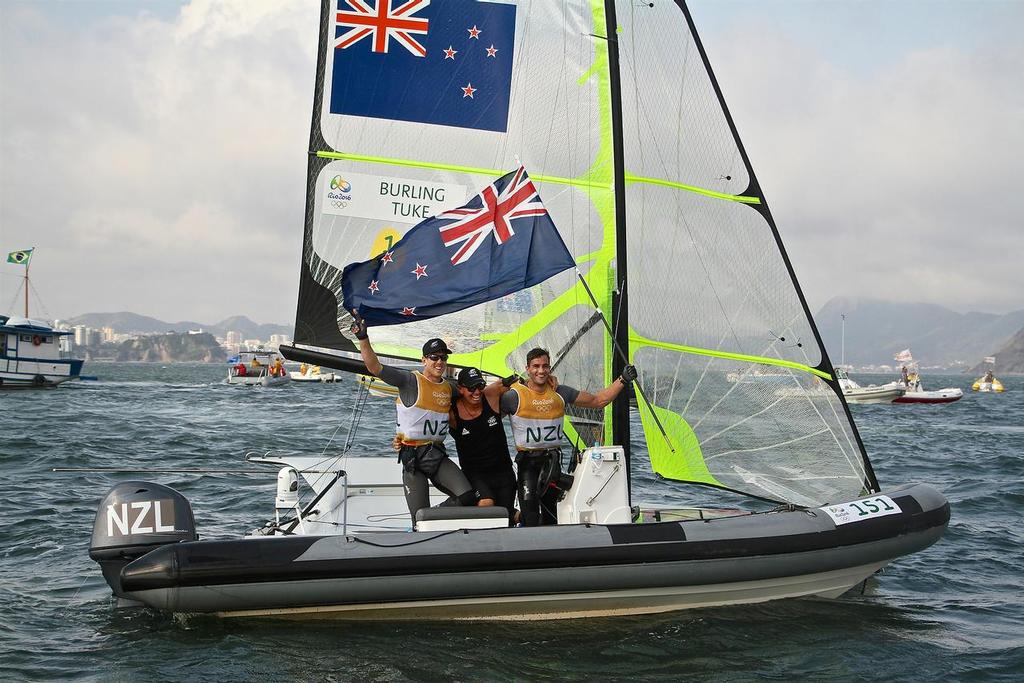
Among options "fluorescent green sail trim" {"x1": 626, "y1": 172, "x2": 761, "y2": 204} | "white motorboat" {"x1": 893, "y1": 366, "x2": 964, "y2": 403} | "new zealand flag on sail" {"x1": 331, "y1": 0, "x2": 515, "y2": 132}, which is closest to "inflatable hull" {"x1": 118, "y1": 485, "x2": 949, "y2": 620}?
"fluorescent green sail trim" {"x1": 626, "y1": 172, "x2": 761, "y2": 204}

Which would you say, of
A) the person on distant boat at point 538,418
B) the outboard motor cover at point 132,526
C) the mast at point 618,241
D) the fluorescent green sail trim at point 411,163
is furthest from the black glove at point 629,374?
the outboard motor cover at point 132,526

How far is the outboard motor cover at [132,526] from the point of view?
7.30 m

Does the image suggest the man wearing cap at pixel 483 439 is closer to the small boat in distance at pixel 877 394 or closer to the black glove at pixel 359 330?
the black glove at pixel 359 330

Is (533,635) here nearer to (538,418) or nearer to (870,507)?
(538,418)

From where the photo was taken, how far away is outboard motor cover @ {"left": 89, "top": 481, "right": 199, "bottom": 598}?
7.30 m

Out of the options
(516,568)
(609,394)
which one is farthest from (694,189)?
(516,568)

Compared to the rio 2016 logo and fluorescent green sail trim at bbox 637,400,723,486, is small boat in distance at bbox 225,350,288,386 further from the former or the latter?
fluorescent green sail trim at bbox 637,400,723,486

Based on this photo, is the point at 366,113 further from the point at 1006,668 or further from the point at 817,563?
the point at 1006,668

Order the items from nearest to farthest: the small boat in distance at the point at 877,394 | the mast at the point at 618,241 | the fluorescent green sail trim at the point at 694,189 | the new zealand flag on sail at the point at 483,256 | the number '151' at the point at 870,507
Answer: the number '151' at the point at 870,507
the new zealand flag on sail at the point at 483,256
the mast at the point at 618,241
the fluorescent green sail trim at the point at 694,189
the small boat in distance at the point at 877,394

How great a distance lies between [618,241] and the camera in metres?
8.98

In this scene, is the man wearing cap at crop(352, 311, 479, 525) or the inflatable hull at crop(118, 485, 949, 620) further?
the man wearing cap at crop(352, 311, 479, 525)

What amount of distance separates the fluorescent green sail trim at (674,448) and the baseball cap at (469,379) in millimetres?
1854

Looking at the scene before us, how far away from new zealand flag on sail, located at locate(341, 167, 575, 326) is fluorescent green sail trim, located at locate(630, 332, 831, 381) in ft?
4.05

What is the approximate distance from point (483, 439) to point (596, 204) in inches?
108
